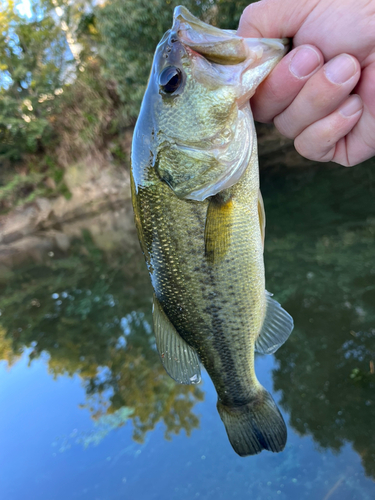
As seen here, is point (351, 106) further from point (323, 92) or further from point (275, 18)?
point (275, 18)

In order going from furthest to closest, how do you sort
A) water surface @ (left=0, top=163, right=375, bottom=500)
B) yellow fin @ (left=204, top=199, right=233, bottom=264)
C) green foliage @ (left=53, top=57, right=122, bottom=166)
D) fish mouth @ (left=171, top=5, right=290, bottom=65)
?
green foliage @ (left=53, top=57, right=122, bottom=166)
water surface @ (left=0, top=163, right=375, bottom=500)
yellow fin @ (left=204, top=199, right=233, bottom=264)
fish mouth @ (left=171, top=5, right=290, bottom=65)

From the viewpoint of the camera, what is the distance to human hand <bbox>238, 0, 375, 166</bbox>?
3.91 feet

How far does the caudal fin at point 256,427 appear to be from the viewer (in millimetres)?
1528

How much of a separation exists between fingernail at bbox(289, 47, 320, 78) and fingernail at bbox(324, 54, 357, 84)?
5 centimetres

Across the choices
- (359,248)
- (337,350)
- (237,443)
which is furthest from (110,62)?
(237,443)

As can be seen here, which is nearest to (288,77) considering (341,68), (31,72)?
(341,68)

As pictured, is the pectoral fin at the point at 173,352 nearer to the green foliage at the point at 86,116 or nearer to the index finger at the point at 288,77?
the index finger at the point at 288,77

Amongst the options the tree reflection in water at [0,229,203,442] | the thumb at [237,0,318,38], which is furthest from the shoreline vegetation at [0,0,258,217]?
the thumb at [237,0,318,38]

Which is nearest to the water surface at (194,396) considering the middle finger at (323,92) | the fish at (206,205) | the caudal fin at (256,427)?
the caudal fin at (256,427)

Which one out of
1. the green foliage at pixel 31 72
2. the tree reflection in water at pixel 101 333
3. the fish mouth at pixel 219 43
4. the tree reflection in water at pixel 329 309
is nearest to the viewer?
the fish mouth at pixel 219 43

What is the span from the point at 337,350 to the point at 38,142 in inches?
632

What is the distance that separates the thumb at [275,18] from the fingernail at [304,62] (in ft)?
0.54

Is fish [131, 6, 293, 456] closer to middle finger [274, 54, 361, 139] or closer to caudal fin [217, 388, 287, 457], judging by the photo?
caudal fin [217, 388, 287, 457]

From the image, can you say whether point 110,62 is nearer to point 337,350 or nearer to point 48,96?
point 48,96
